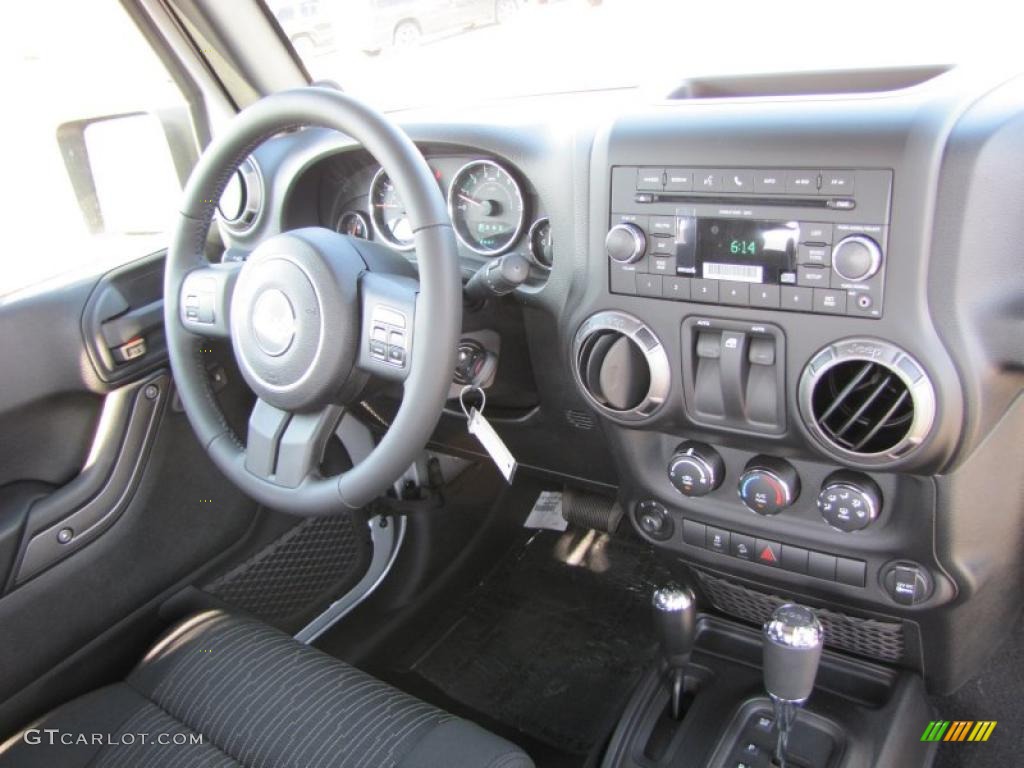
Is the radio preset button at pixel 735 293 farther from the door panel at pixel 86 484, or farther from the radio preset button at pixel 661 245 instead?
the door panel at pixel 86 484

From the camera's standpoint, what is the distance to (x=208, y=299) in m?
1.37

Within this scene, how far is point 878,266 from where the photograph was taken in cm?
99

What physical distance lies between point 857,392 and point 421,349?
560 millimetres

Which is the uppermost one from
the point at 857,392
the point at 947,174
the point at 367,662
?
the point at 947,174

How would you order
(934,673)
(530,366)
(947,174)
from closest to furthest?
1. (947,174)
2. (934,673)
3. (530,366)

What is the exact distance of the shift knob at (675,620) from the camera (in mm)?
1360

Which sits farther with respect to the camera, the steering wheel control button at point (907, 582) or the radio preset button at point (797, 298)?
the steering wheel control button at point (907, 582)

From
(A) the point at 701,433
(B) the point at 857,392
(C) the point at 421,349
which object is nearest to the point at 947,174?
(B) the point at 857,392

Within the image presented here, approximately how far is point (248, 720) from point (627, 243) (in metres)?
0.87

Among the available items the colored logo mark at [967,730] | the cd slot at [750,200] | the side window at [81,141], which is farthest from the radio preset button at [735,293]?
the side window at [81,141]

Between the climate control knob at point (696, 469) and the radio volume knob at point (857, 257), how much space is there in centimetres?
37

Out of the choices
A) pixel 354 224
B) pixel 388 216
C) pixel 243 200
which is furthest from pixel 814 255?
pixel 243 200

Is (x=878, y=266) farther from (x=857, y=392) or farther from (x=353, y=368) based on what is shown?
(x=353, y=368)

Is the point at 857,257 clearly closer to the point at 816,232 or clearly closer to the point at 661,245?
the point at 816,232
